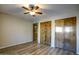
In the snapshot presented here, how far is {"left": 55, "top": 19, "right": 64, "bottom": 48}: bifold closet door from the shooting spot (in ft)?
6.11

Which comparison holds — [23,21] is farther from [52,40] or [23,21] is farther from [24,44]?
[52,40]

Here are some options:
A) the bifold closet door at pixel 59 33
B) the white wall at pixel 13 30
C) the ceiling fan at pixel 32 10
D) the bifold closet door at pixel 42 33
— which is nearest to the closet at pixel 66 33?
the bifold closet door at pixel 59 33

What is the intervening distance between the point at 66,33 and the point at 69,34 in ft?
0.22

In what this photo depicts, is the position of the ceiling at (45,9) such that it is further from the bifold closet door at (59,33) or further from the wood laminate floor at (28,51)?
the wood laminate floor at (28,51)

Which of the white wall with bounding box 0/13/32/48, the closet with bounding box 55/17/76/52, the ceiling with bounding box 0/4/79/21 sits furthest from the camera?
the closet with bounding box 55/17/76/52

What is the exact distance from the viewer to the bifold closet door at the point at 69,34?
1.79m

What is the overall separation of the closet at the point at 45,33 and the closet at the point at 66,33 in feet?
0.56

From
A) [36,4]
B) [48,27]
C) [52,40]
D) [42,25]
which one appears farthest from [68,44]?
[36,4]

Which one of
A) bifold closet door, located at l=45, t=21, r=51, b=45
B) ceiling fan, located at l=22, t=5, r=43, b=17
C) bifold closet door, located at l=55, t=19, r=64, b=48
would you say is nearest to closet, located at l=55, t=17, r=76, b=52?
bifold closet door, located at l=55, t=19, r=64, b=48

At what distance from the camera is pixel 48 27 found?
1.86m

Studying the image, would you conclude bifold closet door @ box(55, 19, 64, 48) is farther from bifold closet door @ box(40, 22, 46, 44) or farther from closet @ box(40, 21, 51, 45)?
bifold closet door @ box(40, 22, 46, 44)

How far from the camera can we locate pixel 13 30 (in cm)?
177

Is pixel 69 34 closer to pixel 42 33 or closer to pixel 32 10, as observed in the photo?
pixel 42 33
